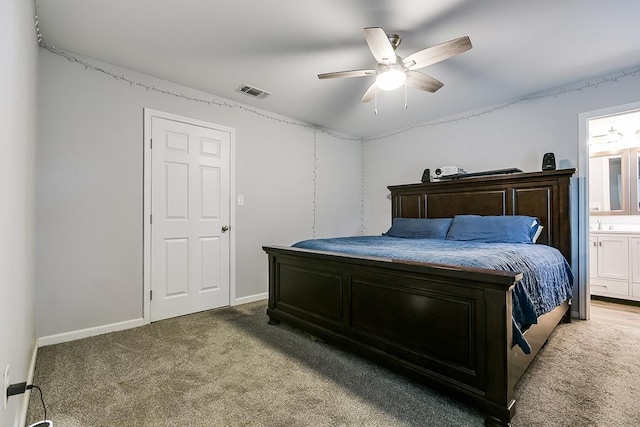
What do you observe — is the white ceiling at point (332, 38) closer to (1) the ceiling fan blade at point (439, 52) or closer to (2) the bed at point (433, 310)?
(1) the ceiling fan blade at point (439, 52)

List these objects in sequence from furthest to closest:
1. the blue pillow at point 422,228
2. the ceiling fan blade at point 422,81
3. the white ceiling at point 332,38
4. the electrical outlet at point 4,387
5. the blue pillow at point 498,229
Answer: the blue pillow at point 422,228 < the blue pillow at point 498,229 < the ceiling fan blade at point 422,81 < the white ceiling at point 332,38 < the electrical outlet at point 4,387

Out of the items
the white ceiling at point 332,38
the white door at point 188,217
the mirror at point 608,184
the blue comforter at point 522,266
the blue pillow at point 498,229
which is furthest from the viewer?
the mirror at point 608,184

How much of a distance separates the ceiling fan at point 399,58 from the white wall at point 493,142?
1.67 meters

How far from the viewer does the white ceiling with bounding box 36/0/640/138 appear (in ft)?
6.71

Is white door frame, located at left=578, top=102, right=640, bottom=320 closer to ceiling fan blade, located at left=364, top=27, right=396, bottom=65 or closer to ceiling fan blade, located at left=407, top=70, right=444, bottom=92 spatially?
ceiling fan blade, located at left=407, top=70, right=444, bottom=92

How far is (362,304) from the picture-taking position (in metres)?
2.16

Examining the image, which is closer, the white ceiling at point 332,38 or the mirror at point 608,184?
the white ceiling at point 332,38

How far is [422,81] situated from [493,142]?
1.81m

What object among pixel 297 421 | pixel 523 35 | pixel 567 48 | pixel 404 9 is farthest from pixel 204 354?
pixel 567 48

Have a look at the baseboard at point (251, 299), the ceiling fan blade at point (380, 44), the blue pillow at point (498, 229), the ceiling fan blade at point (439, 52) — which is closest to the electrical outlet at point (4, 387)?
the ceiling fan blade at point (380, 44)

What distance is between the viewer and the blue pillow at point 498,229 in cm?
293

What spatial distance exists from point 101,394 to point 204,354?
652 mm

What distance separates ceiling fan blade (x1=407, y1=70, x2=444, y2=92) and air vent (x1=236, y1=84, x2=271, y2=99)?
1602 millimetres

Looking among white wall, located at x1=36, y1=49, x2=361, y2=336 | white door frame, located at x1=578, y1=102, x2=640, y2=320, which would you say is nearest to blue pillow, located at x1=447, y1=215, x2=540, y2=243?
white door frame, located at x1=578, y1=102, x2=640, y2=320
